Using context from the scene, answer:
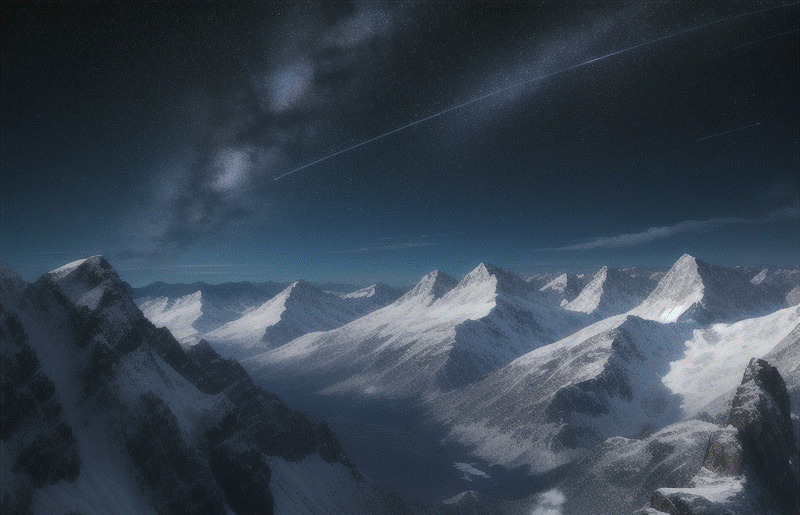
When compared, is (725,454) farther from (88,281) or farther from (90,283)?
(88,281)

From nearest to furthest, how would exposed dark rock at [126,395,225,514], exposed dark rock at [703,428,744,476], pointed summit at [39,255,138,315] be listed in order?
exposed dark rock at [703,428,744,476] → exposed dark rock at [126,395,225,514] → pointed summit at [39,255,138,315]

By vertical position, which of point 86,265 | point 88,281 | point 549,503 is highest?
point 86,265

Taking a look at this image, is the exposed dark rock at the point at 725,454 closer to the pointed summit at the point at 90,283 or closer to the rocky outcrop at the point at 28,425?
the rocky outcrop at the point at 28,425

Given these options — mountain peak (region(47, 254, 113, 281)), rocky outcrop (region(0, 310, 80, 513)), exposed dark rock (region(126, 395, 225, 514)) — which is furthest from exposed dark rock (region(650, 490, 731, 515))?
mountain peak (region(47, 254, 113, 281))

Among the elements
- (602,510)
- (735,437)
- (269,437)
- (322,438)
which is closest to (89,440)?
(269,437)

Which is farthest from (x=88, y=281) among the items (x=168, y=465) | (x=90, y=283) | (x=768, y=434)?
(x=768, y=434)

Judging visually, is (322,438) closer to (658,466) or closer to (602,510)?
(602,510)

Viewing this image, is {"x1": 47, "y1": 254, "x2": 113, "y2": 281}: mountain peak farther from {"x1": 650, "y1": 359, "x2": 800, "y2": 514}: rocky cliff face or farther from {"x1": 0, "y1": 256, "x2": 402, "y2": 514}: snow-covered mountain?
{"x1": 650, "y1": 359, "x2": 800, "y2": 514}: rocky cliff face

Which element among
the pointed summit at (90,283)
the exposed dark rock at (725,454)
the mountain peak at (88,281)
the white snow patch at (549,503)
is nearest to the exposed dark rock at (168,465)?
the pointed summit at (90,283)
